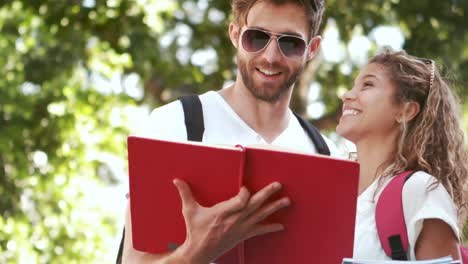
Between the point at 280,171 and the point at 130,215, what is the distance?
0.50 m

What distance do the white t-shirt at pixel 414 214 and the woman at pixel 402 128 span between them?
21mm

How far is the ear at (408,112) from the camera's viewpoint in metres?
3.29

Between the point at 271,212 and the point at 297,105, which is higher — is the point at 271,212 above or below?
below

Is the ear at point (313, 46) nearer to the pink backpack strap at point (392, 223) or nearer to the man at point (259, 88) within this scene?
the man at point (259, 88)

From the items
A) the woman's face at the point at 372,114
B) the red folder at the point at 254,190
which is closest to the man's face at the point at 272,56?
the woman's face at the point at 372,114

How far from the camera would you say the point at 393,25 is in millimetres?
8227

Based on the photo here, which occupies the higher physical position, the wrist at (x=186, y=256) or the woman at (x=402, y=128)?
the woman at (x=402, y=128)

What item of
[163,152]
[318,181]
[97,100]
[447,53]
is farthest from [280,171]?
[97,100]

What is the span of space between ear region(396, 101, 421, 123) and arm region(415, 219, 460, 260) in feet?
1.73

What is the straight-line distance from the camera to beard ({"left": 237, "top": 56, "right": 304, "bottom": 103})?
3318mm

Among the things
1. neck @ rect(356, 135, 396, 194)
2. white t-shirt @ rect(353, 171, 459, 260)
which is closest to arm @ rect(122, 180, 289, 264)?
white t-shirt @ rect(353, 171, 459, 260)

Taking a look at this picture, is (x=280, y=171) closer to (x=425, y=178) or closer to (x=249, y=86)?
(x=425, y=178)

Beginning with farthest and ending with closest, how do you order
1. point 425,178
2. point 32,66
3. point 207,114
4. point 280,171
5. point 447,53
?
point 32,66
point 447,53
point 207,114
point 425,178
point 280,171

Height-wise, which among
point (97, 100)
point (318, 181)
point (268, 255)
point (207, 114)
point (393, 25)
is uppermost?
point (393, 25)
